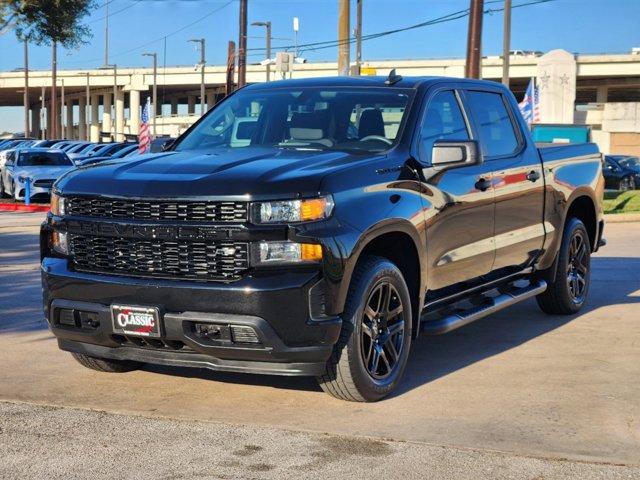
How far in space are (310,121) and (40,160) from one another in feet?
74.5

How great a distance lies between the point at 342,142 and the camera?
6.70 m

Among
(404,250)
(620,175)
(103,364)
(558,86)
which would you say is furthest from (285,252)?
(558,86)

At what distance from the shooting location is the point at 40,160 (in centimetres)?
2828

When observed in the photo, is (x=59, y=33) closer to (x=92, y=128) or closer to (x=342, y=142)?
(x=342, y=142)

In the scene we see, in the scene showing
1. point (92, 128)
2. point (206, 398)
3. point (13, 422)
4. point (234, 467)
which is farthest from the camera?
point (92, 128)

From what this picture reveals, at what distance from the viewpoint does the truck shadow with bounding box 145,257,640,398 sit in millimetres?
6641

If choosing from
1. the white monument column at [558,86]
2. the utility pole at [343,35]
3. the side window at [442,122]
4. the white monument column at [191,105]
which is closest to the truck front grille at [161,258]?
the side window at [442,122]

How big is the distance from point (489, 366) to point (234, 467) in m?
2.76

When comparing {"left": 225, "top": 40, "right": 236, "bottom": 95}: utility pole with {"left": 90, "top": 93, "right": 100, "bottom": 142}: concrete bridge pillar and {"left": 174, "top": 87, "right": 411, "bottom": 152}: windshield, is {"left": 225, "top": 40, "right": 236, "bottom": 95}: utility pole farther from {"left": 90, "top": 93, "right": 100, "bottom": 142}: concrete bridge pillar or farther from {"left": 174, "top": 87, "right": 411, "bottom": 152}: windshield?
{"left": 90, "top": 93, "right": 100, "bottom": 142}: concrete bridge pillar

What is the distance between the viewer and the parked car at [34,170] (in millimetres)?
27141

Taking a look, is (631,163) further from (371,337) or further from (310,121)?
(371,337)

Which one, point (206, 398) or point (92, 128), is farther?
point (92, 128)

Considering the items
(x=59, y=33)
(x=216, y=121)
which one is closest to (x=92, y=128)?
(x=59, y=33)

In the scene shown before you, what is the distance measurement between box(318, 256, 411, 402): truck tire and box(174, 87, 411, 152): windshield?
0.95 meters
